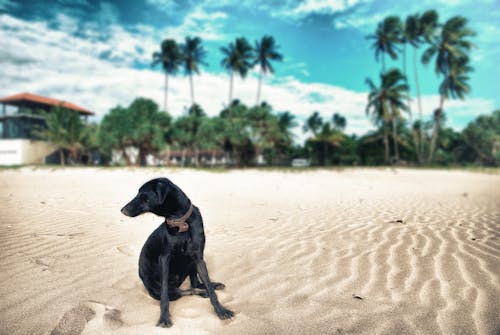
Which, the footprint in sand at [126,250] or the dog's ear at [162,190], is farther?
the footprint in sand at [126,250]

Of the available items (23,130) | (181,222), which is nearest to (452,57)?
(181,222)

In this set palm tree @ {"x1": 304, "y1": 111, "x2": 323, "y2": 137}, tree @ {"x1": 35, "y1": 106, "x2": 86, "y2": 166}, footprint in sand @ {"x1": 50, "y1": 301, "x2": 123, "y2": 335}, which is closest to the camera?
footprint in sand @ {"x1": 50, "y1": 301, "x2": 123, "y2": 335}

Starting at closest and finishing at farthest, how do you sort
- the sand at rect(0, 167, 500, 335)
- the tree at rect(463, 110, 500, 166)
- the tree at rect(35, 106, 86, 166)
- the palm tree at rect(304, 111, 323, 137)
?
the sand at rect(0, 167, 500, 335), the tree at rect(35, 106, 86, 166), the tree at rect(463, 110, 500, 166), the palm tree at rect(304, 111, 323, 137)

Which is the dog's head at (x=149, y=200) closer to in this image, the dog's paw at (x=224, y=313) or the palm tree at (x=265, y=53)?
the dog's paw at (x=224, y=313)

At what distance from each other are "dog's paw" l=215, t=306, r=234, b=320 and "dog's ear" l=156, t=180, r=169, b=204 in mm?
980

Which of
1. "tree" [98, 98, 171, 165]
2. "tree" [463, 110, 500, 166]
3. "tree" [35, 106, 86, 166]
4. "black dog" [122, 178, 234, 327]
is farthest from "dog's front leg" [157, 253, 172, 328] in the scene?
"tree" [463, 110, 500, 166]

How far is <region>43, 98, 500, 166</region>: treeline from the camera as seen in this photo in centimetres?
3591

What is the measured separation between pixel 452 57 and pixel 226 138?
3116cm

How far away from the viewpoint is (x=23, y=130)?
43938mm

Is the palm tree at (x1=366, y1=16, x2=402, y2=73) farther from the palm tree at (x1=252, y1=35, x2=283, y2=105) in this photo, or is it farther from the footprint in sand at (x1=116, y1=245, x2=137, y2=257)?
the footprint in sand at (x1=116, y1=245, x2=137, y2=257)

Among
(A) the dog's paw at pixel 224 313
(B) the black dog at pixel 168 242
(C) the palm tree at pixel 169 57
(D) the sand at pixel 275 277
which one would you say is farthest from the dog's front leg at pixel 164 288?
(C) the palm tree at pixel 169 57

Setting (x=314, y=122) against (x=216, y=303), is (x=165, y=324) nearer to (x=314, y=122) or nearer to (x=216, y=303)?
(x=216, y=303)

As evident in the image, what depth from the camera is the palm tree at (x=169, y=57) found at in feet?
167

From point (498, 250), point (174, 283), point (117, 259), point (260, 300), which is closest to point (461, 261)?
point (498, 250)
